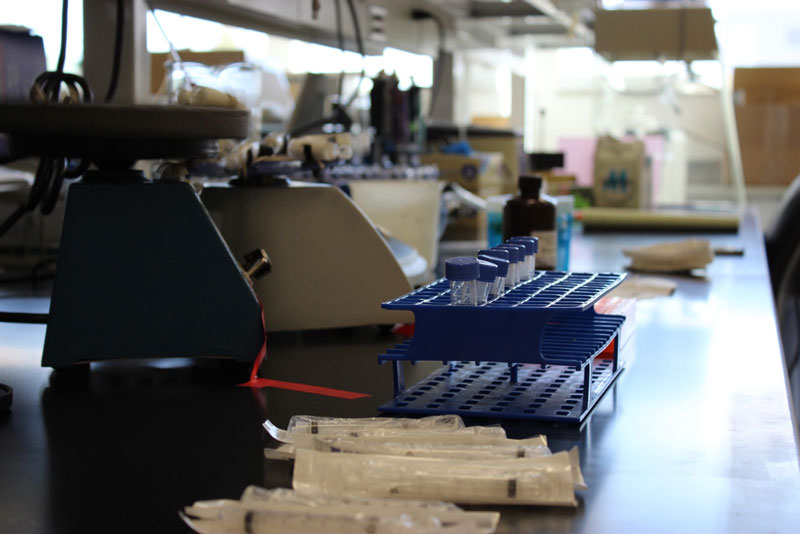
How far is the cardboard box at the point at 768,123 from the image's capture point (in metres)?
4.42

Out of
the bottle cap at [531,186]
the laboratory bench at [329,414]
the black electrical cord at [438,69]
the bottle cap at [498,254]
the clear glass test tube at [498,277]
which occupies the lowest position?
the laboratory bench at [329,414]

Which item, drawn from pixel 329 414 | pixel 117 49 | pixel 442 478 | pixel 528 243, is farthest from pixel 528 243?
pixel 117 49

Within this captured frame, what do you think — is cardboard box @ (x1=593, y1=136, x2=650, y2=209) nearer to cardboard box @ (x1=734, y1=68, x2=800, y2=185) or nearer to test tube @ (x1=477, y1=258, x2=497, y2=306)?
test tube @ (x1=477, y1=258, x2=497, y2=306)

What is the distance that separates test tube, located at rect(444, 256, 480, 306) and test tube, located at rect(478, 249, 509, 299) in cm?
3

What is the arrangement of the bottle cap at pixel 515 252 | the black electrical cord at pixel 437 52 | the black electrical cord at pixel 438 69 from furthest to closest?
1. the black electrical cord at pixel 438 69
2. the black electrical cord at pixel 437 52
3. the bottle cap at pixel 515 252

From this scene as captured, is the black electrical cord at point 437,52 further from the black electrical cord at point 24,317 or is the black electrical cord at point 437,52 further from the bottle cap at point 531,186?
the black electrical cord at point 24,317

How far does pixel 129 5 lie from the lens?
160 centimetres

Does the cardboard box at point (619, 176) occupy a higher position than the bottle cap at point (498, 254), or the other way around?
the cardboard box at point (619, 176)

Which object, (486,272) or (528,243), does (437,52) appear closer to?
(528,243)

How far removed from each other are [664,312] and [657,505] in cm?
80

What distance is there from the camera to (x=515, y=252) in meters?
0.85

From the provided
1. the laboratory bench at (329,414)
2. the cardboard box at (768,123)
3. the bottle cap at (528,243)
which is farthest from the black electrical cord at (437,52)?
the bottle cap at (528,243)

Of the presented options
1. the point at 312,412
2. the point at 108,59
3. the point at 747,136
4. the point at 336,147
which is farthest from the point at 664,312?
the point at 747,136

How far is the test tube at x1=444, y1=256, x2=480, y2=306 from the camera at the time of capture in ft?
2.39
